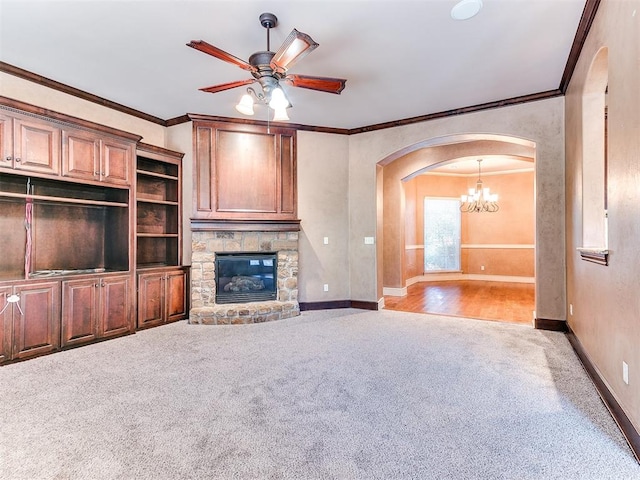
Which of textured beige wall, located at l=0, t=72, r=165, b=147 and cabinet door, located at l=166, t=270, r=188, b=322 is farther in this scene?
cabinet door, located at l=166, t=270, r=188, b=322

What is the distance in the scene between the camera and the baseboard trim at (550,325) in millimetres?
4215

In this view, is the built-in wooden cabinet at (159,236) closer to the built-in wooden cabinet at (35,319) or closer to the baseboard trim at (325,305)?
the built-in wooden cabinet at (35,319)

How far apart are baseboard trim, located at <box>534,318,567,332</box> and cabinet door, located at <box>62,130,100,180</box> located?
579 cm

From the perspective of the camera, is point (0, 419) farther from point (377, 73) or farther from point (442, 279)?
point (442, 279)

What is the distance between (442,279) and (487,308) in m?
3.69

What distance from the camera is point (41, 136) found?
3447 mm

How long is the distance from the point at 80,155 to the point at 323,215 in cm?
338

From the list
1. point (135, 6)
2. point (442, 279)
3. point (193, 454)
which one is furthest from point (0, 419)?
point (442, 279)

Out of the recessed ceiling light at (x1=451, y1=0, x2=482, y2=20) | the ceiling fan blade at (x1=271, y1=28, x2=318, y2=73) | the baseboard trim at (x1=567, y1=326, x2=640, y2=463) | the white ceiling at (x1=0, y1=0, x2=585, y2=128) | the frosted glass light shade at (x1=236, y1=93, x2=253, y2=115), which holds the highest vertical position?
the white ceiling at (x1=0, y1=0, x2=585, y2=128)

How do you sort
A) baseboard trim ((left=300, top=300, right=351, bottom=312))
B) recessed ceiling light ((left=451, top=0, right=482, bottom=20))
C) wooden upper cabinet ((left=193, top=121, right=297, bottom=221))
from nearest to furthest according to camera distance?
recessed ceiling light ((left=451, top=0, right=482, bottom=20)) → wooden upper cabinet ((left=193, top=121, right=297, bottom=221)) → baseboard trim ((left=300, top=300, right=351, bottom=312))

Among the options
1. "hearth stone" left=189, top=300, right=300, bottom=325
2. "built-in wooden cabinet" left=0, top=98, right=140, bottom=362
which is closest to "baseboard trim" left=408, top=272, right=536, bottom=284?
"hearth stone" left=189, top=300, right=300, bottom=325

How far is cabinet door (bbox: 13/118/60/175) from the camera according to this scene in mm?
3277

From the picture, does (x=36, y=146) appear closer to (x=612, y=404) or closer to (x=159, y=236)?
(x=159, y=236)

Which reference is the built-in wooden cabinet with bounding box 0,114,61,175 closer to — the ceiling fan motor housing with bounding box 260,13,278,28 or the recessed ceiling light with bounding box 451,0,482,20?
the ceiling fan motor housing with bounding box 260,13,278,28
